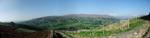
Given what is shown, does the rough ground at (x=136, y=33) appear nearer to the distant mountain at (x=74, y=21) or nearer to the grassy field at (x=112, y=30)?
the grassy field at (x=112, y=30)

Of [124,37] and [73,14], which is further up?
[73,14]

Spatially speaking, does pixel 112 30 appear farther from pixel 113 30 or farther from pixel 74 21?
pixel 74 21

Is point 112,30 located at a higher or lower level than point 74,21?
lower

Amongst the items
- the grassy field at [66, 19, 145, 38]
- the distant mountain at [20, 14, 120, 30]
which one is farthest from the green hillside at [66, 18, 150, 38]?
the distant mountain at [20, 14, 120, 30]

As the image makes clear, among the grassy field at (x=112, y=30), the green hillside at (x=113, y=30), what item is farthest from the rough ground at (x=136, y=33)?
the grassy field at (x=112, y=30)

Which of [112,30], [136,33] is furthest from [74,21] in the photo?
[136,33]

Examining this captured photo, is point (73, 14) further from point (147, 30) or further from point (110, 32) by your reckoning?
point (147, 30)

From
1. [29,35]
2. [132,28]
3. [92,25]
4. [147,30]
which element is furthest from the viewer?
[92,25]

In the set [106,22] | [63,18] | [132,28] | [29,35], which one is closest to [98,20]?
[106,22]
